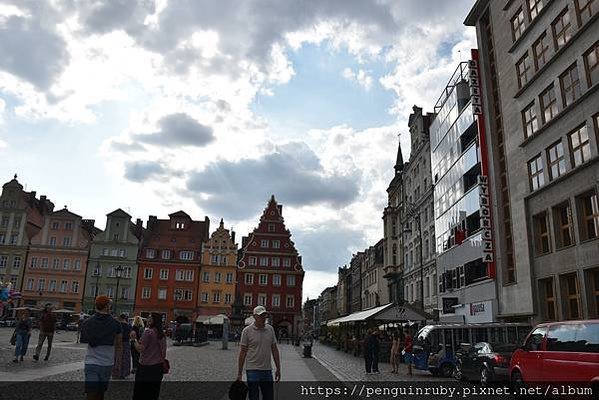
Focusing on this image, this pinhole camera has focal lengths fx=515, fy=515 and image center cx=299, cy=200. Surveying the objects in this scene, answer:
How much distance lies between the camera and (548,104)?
85.7ft

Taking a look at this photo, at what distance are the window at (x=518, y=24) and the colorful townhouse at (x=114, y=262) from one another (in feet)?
190

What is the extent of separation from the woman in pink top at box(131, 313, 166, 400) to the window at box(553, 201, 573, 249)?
2124 centimetres

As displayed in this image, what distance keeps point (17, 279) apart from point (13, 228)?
7.20 metres

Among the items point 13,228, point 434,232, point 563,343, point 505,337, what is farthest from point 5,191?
point 563,343

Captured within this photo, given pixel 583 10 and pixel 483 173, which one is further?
pixel 483 173

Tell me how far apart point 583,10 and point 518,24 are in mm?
7235

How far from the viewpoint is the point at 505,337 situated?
2525 centimetres

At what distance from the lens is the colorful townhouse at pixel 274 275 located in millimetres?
74500

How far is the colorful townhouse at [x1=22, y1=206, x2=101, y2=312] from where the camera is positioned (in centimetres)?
7044

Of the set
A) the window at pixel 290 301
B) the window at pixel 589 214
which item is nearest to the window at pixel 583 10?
the window at pixel 589 214

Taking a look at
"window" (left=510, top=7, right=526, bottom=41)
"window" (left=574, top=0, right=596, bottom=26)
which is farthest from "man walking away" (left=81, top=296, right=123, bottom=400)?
"window" (left=510, top=7, right=526, bottom=41)

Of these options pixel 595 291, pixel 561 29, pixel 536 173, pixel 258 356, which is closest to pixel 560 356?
pixel 258 356

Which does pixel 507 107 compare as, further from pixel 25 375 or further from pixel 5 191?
pixel 5 191

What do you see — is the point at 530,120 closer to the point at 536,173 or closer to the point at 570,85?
the point at 536,173
